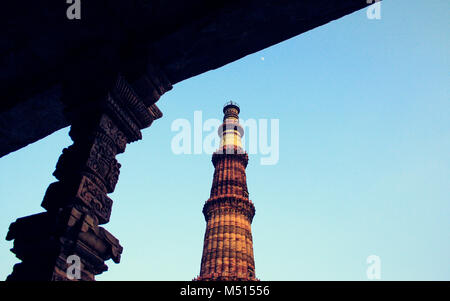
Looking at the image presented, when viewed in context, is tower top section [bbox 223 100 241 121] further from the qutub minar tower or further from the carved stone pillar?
the carved stone pillar

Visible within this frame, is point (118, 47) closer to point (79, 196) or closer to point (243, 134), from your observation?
point (79, 196)

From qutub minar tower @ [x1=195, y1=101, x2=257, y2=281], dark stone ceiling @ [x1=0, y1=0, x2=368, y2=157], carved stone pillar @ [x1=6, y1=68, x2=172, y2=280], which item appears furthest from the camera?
qutub minar tower @ [x1=195, y1=101, x2=257, y2=281]

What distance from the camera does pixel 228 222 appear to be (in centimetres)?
1636

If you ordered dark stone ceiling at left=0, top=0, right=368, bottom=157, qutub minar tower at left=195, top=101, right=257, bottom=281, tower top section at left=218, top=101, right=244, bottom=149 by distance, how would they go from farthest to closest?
tower top section at left=218, top=101, right=244, bottom=149, qutub minar tower at left=195, top=101, right=257, bottom=281, dark stone ceiling at left=0, top=0, right=368, bottom=157

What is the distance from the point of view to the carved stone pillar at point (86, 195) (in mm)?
1895

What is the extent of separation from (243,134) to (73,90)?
20.4 m

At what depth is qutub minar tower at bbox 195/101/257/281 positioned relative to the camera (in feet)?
49.2

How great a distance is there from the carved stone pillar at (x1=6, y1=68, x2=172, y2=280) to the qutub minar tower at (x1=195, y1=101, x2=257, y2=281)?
12.3 m

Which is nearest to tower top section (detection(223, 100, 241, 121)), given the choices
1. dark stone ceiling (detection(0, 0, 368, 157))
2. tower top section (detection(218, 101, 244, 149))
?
tower top section (detection(218, 101, 244, 149))

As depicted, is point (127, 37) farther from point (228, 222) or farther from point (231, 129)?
point (231, 129)

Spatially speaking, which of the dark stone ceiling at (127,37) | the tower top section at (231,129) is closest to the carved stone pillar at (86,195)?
the dark stone ceiling at (127,37)

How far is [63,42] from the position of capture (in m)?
2.79

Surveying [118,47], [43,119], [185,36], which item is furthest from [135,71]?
[43,119]
